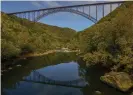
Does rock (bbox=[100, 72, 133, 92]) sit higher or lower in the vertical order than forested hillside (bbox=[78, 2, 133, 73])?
lower

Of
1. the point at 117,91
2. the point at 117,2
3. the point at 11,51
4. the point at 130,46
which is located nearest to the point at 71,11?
the point at 117,2

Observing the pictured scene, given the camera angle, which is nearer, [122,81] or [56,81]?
[122,81]

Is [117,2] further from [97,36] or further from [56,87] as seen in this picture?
[56,87]

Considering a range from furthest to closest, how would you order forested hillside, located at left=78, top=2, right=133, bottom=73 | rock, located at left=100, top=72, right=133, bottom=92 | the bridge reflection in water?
the bridge reflection in water → forested hillside, located at left=78, top=2, right=133, bottom=73 → rock, located at left=100, top=72, right=133, bottom=92

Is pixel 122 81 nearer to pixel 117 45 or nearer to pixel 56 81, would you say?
pixel 117 45

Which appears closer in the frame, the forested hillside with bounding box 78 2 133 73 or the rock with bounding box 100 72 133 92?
the rock with bounding box 100 72 133 92

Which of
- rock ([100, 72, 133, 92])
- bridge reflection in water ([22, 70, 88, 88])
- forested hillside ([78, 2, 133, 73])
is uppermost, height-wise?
forested hillside ([78, 2, 133, 73])

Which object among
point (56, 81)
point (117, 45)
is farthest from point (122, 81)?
point (56, 81)

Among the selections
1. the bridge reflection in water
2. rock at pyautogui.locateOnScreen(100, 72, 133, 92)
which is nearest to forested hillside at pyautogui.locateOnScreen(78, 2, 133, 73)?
rock at pyautogui.locateOnScreen(100, 72, 133, 92)

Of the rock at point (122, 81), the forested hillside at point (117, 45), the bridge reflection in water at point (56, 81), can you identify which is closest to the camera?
the rock at point (122, 81)

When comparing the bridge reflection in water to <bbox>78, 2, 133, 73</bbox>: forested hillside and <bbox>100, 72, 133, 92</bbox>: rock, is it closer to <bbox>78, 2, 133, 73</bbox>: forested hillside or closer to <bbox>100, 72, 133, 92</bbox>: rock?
<bbox>78, 2, 133, 73</bbox>: forested hillside

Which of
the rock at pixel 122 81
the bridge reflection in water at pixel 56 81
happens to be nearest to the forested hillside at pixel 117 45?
the rock at pixel 122 81

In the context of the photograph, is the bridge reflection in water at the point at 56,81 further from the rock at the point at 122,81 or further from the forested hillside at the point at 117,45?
the rock at the point at 122,81
